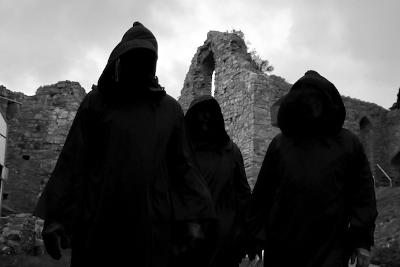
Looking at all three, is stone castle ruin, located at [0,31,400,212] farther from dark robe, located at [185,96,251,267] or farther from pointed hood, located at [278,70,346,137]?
pointed hood, located at [278,70,346,137]

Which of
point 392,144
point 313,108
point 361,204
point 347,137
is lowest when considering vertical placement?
point 361,204

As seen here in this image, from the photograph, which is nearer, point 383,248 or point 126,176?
point 126,176

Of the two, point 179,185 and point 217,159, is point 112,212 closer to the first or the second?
point 179,185

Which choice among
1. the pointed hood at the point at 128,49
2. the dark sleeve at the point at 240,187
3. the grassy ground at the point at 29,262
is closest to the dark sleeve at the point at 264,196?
the dark sleeve at the point at 240,187

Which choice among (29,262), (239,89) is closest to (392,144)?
(239,89)

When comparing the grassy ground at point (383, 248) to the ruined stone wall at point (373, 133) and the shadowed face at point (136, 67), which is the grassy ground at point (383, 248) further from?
the ruined stone wall at point (373, 133)

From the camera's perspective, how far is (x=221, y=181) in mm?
5848

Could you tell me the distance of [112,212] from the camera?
2990mm

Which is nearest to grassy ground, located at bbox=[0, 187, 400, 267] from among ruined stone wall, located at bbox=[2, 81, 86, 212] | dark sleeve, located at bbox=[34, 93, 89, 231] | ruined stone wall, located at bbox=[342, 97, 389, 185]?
dark sleeve, located at bbox=[34, 93, 89, 231]

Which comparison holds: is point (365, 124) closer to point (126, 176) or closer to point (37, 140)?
point (37, 140)

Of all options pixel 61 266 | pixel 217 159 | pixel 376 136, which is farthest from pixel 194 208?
pixel 376 136

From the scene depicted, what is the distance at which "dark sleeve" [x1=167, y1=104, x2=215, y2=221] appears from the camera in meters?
3.17

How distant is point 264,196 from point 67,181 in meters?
1.97

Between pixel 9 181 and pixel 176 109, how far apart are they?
592 inches
